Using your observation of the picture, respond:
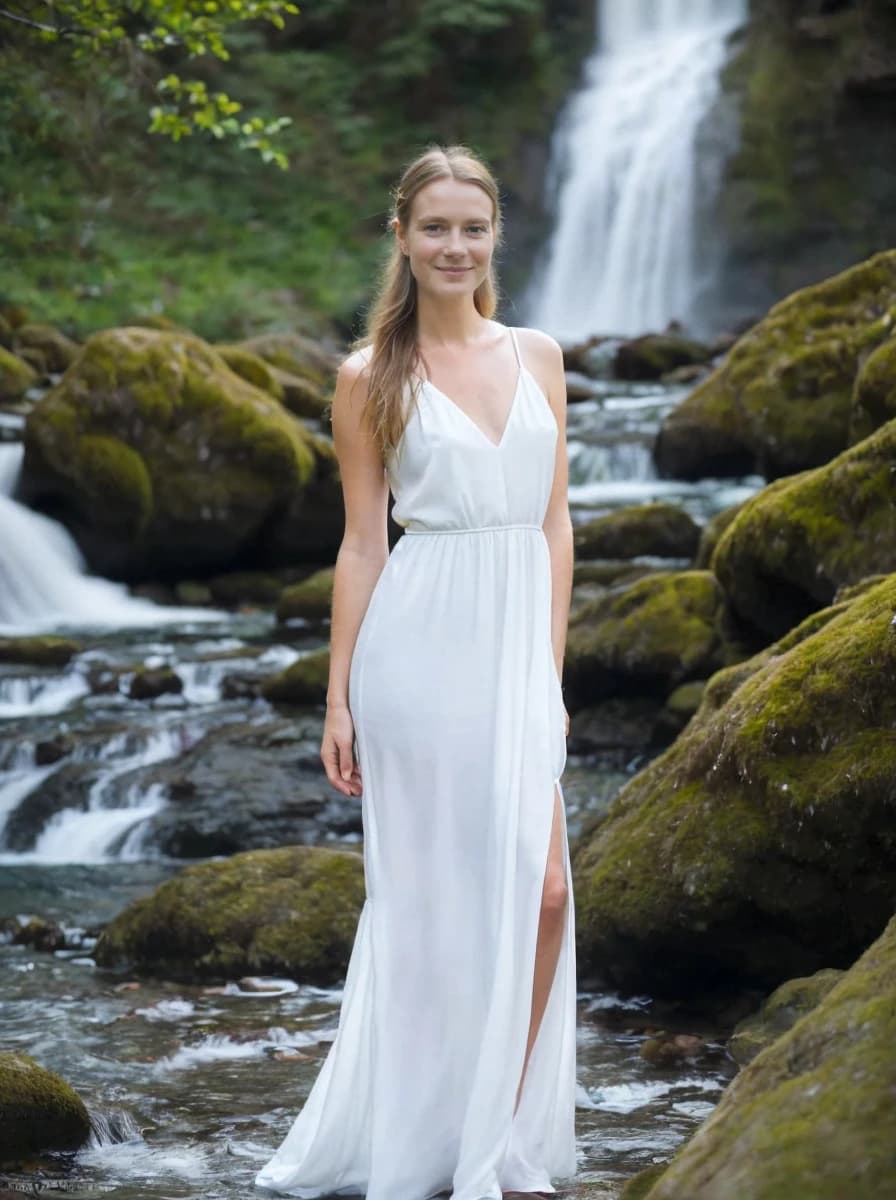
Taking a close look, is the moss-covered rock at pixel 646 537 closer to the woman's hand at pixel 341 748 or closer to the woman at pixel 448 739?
the woman at pixel 448 739

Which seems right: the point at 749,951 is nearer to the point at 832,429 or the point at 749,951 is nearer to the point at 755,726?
the point at 755,726

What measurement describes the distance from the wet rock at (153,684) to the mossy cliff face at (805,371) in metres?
5.08

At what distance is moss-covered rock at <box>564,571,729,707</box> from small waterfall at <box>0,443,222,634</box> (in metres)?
4.70

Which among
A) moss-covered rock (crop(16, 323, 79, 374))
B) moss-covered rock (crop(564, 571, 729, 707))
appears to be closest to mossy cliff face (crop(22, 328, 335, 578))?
moss-covered rock (crop(564, 571, 729, 707))

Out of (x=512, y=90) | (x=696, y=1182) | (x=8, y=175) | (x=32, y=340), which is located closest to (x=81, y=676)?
(x=696, y=1182)

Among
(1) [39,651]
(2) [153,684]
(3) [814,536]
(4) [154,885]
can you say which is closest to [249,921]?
(4) [154,885]

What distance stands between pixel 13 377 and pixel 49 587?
4798mm

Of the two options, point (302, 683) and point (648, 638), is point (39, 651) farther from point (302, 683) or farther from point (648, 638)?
point (648, 638)

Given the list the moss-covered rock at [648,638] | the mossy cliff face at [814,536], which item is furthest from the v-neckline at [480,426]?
the moss-covered rock at [648,638]

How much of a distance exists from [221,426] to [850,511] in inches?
319

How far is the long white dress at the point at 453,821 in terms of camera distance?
12.3ft

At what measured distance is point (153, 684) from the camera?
10953 millimetres

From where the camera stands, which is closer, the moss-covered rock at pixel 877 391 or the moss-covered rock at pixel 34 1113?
the moss-covered rock at pixel 34 1113

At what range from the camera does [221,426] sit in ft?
47.8
